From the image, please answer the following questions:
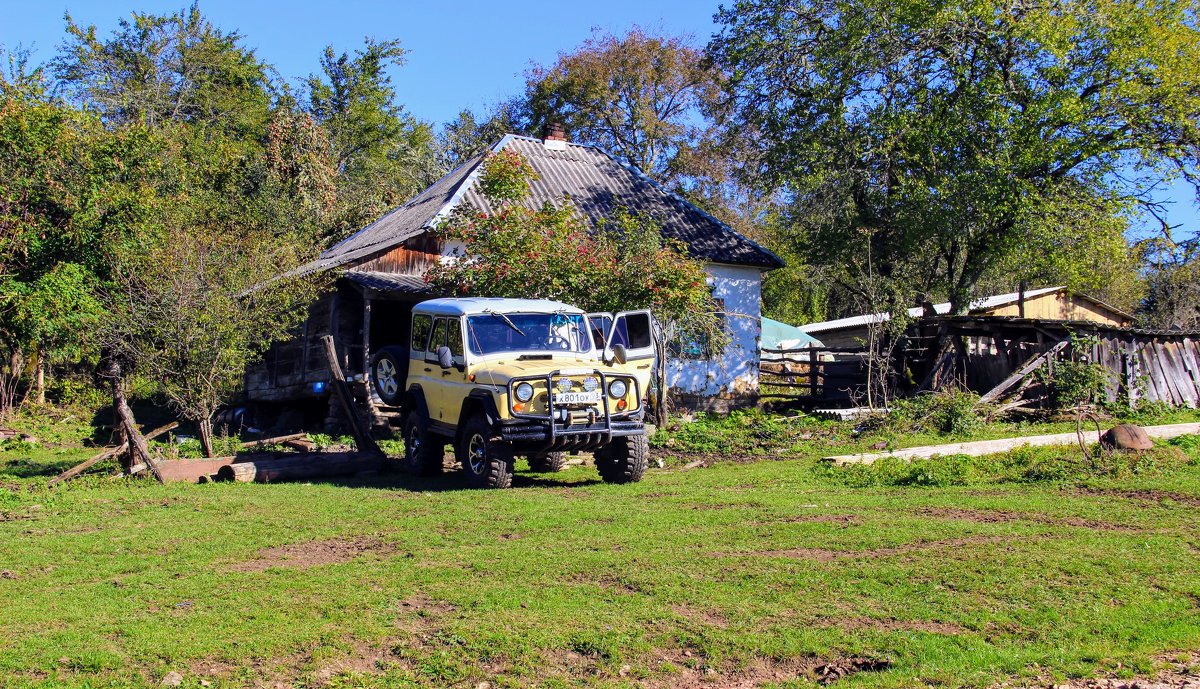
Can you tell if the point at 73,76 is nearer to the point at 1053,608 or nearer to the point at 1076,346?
the point at 1076,346

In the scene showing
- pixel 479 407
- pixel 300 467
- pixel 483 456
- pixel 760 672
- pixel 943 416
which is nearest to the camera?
pixel 760 672

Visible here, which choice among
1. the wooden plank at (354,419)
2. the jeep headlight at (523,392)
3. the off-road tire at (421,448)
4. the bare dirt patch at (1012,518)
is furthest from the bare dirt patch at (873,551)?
the wooden plank at (354,419)

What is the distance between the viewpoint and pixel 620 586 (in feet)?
23.5

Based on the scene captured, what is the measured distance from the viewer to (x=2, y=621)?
6492mm

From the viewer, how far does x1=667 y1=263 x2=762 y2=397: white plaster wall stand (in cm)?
2450

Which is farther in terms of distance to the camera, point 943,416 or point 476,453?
point 943,416

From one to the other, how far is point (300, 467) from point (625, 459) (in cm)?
485

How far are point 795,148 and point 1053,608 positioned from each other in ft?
60.0

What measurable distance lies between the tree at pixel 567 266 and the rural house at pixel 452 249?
2.77 meters

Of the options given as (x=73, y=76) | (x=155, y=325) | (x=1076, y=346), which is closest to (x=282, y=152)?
(x=73, y=76)

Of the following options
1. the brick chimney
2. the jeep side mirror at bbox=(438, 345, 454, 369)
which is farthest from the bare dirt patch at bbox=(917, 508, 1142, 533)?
the brick chimney

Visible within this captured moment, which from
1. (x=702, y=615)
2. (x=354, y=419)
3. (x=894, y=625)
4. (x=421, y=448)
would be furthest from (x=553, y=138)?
(x=894, y=625)

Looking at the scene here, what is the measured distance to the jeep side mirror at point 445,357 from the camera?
12.7m

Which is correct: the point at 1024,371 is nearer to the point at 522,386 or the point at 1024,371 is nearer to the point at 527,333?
the point at 527,333
